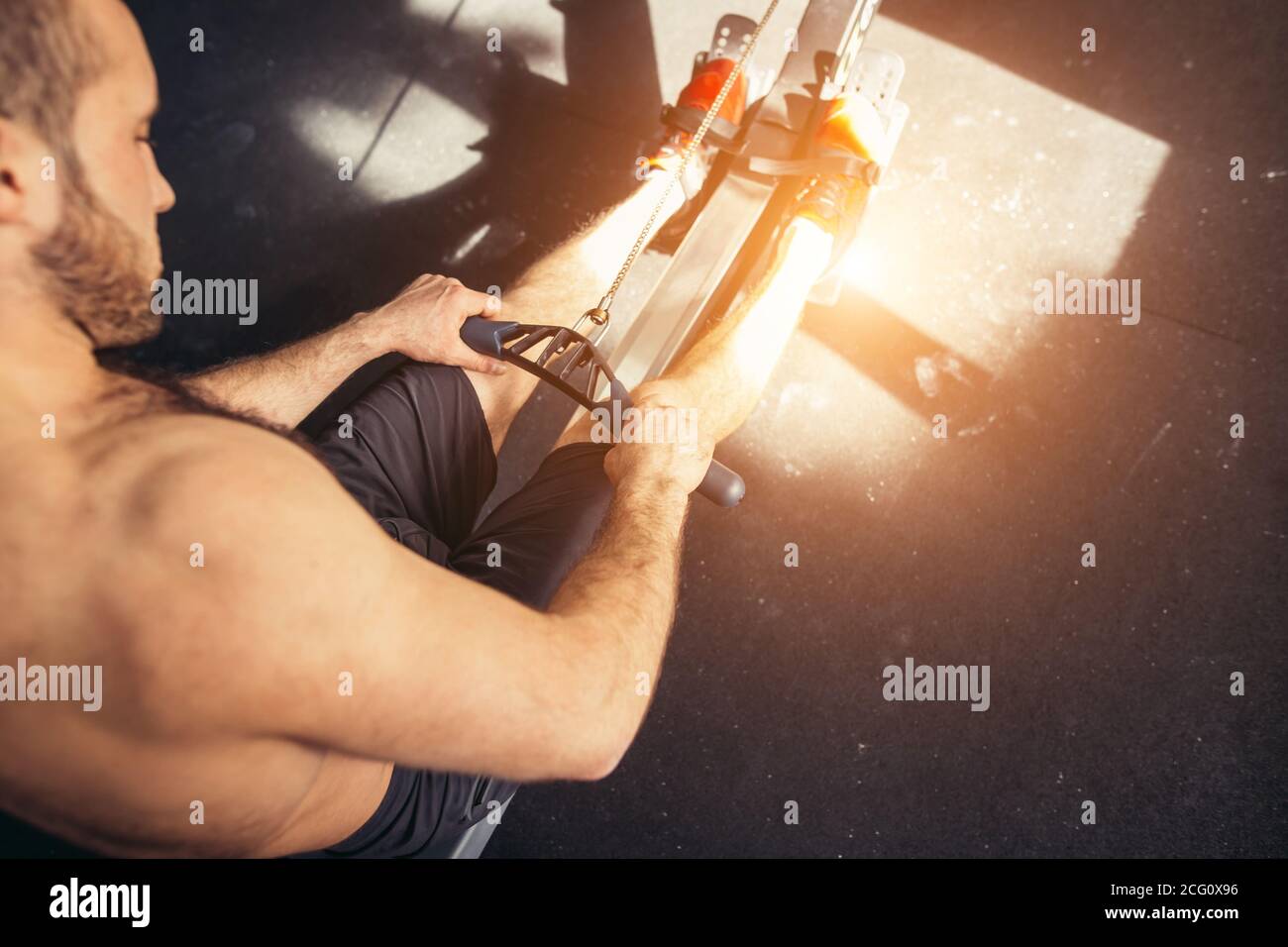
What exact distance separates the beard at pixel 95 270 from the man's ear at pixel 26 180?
1cm

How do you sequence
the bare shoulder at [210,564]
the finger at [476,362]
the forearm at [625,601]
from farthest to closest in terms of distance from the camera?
the finger at [476,362]
the forearm at [625,601]
the bare shoulder at [210,564]

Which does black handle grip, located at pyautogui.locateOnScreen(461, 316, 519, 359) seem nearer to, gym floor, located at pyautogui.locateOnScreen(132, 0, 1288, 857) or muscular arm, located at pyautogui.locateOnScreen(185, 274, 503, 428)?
muscular arm, located at pyautogui.locateOnScreen(185, 274, 503, 428)

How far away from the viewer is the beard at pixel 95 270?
2.16ft

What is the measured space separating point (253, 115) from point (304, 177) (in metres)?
0.23

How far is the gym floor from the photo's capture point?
1475mm

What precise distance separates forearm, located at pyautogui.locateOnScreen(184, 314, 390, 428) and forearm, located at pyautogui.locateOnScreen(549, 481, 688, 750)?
0.53 meters

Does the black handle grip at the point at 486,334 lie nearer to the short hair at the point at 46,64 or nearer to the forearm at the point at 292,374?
the forearm at the point at 292,374

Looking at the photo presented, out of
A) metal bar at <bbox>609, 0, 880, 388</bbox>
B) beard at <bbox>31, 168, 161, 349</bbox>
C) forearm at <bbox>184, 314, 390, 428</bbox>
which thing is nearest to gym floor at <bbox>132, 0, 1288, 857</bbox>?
metal bar at <bbox>609, 0, 880, 388</bbox>

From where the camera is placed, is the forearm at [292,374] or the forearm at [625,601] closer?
the forearm at [625,601]

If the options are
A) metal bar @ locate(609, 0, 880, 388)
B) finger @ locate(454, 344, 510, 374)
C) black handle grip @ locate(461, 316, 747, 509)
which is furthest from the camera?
metal bar @ locate(609, 0, 880, 388)

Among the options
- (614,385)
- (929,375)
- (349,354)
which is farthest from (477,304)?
(929,375)

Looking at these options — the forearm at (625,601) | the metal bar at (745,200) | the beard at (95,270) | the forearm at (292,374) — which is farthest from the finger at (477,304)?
the beard at (95,270)
